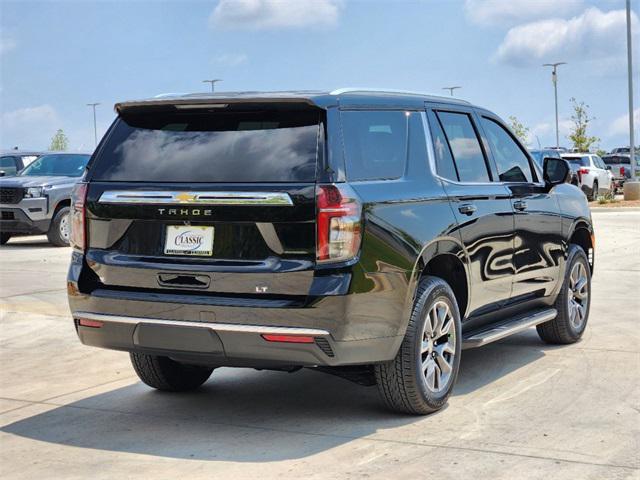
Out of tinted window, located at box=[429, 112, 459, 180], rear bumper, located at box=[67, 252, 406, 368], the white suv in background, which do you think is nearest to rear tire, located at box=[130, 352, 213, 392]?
rear bumper, located at box=[67, 252, 406, 368]

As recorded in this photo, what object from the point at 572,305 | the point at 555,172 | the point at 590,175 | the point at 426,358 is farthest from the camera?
the point at 590,175

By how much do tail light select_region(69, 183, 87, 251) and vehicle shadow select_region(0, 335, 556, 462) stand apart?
1053mm

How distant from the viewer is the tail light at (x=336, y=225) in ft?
18.0

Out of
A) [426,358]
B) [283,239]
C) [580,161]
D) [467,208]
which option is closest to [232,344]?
[283,239]

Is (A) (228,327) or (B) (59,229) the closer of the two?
(A) (228,327)

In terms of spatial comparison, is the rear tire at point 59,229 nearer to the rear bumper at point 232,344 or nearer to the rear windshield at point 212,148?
the rear windshield at point 212,148

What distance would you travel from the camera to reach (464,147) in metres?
7.12

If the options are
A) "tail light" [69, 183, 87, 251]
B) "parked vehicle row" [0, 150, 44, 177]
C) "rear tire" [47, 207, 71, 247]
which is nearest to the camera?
"tail light" [69, 183, 87, 251]

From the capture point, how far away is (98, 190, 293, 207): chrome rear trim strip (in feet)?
18.2

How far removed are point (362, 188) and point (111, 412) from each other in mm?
2141

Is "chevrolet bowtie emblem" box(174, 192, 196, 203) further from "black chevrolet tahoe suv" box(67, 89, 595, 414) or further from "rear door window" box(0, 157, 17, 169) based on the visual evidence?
"rear door window" box(0, 157, 17, 169)

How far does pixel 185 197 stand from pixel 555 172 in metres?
3.53

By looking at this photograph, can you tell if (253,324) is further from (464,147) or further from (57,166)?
(57,166)

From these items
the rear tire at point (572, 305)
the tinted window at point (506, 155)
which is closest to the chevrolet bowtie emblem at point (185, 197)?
the tinted window at point (506, 155)
